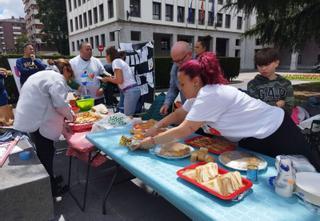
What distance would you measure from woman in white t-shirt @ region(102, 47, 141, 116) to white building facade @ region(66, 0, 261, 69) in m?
17.4

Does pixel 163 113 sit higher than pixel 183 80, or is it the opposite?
pixel 183 80

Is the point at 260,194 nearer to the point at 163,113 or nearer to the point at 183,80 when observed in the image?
the point at 183,80

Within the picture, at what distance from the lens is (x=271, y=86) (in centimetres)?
245

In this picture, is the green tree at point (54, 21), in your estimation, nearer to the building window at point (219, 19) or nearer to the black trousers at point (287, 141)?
the building window at point (219, 19)

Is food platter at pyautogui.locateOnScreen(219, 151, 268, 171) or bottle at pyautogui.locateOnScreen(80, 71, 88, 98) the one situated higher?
bottle at pyautogui.locateOnScreen(80, 71, 88, 98)

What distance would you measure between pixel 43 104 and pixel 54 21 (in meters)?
35.2

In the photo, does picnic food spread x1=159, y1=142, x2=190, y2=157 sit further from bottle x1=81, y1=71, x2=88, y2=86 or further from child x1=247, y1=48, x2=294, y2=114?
bottle x1=81, y1=71, x2=88, y2=86

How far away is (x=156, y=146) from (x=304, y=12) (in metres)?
6.77

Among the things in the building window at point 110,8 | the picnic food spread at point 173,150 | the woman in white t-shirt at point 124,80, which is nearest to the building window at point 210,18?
the building window at point 110,8

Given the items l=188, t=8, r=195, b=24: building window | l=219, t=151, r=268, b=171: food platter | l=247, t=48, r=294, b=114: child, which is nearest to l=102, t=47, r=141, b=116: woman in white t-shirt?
l=247, t=48, r=294, b=114: child

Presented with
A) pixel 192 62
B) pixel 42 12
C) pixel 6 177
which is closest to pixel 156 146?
pixel 192 62

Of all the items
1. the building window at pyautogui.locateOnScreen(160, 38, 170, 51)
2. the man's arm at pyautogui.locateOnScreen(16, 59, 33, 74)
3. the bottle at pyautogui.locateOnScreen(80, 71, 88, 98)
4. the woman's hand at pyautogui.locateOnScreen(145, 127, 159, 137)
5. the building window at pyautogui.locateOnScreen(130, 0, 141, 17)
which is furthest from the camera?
the building window at pyautogui.locateOnScreen(160, 38, 170, 51)

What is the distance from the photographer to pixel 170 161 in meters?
1.55

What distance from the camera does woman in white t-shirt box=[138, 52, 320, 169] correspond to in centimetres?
144
